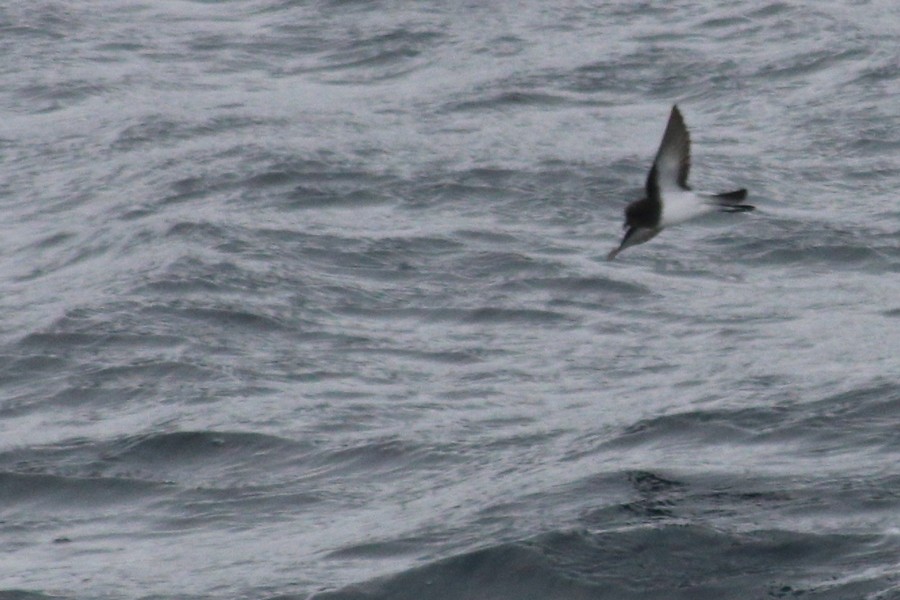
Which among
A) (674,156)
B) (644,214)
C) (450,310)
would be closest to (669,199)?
(644,214)

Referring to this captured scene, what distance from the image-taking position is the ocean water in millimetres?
13039

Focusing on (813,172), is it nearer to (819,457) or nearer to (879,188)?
(879,188)

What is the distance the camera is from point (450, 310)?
1853cm

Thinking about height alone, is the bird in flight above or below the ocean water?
Answer: above

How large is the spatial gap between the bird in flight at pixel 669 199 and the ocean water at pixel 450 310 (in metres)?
1.84

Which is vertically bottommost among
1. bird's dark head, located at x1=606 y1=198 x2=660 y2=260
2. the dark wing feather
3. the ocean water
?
the ocean water

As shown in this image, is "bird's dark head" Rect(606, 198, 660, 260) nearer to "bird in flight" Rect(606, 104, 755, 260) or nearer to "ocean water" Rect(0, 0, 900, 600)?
"bird in flight" Rect(606, 104, 755, 260)

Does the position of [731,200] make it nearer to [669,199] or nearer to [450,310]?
[669,199]

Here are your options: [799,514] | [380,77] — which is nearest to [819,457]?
[799,514]

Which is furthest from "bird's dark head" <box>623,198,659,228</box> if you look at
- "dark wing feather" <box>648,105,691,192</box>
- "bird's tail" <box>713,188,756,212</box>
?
"bird's tail" <box>713,188,756,212</box>

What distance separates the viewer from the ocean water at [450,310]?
513 inches

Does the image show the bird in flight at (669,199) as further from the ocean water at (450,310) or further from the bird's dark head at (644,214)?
the ocean water at (450,310)

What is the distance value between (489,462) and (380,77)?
12.5m

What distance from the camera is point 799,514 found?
12.7m
